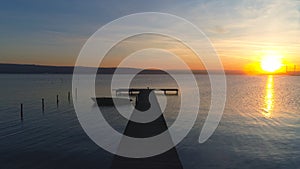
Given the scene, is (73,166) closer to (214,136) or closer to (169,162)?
(169,162)

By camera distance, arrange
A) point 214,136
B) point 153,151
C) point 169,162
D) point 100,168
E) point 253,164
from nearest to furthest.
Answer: point 169,162, point 153,151, point 100,168, point 253,164, point 214,136

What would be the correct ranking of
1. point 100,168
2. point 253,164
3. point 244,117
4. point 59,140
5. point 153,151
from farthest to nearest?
point 244,117, point 59,140, point 253,164, point 100,168, point 153,151

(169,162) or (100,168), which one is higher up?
(169,162)

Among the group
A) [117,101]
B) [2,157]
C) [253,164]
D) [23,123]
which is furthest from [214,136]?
[117,101]

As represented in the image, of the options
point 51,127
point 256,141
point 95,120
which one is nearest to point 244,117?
point 256,141

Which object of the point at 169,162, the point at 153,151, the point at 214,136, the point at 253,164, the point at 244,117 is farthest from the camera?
the point at 244,117

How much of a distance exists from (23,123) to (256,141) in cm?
2435

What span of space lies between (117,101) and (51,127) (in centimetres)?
2094

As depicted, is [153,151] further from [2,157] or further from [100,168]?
[2,157]

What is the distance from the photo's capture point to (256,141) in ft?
79.5

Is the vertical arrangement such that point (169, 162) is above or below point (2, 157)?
above

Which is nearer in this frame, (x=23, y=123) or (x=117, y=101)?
(x=23, y=123)

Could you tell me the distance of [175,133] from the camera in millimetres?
25906

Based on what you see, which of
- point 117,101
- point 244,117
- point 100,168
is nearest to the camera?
point 100,168
